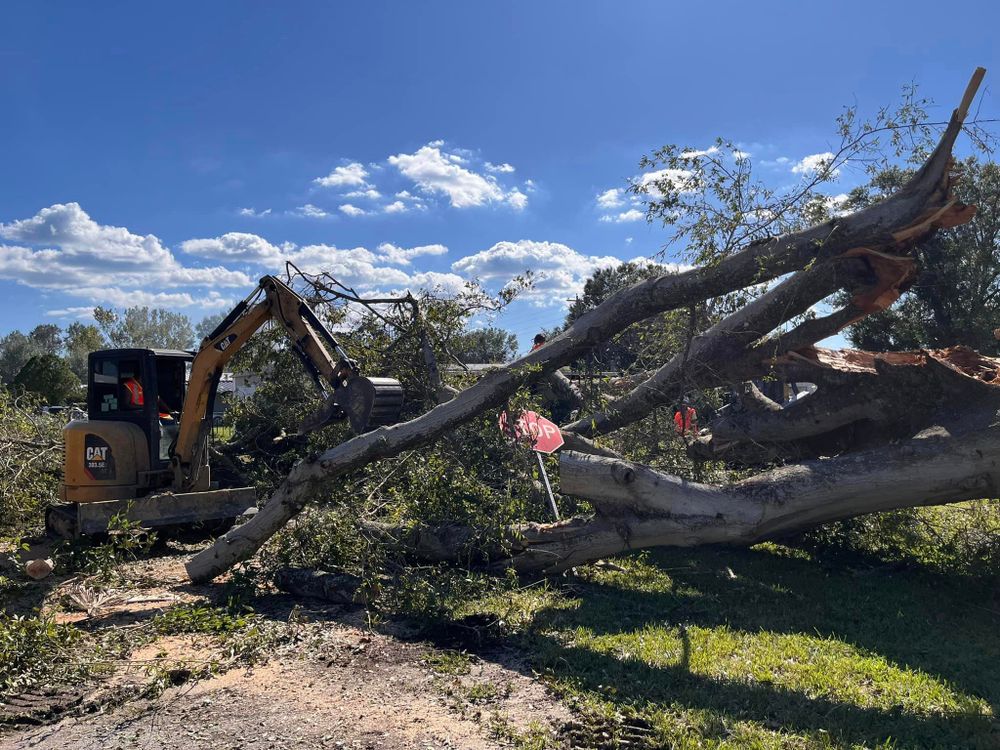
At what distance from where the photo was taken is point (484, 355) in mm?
9000

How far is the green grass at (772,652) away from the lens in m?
3.73

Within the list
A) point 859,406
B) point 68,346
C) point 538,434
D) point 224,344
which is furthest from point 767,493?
point 68,346

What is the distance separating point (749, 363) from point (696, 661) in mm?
3283

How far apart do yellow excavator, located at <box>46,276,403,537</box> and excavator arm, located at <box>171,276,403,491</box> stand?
0.01m

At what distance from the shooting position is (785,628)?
528 centimetres

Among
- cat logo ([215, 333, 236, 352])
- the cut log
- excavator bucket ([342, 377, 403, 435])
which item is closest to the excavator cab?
cat logo ([215, 333, 236, 352])

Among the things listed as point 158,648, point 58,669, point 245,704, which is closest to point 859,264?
point 245,704

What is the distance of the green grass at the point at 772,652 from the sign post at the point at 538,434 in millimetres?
907

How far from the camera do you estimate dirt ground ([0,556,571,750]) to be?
12.2ft

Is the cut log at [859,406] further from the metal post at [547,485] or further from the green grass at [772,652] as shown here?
the metal post at [547,485]

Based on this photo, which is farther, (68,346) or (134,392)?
(68,346)

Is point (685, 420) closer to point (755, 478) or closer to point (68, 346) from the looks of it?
point (755, 478)

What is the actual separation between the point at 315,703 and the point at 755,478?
12.1 ft

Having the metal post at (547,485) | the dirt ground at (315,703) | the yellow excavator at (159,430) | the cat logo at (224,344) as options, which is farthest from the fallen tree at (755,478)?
the cat logo at (224,344)
